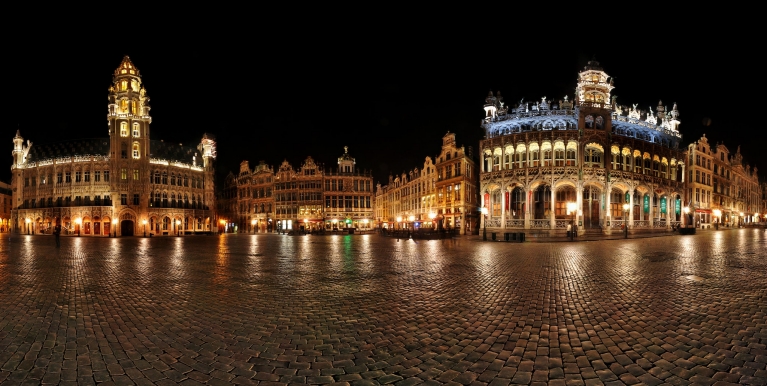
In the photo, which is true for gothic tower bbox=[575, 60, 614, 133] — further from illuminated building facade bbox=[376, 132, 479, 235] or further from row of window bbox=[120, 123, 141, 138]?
row of window bbox=[120, 123, 141, 138]

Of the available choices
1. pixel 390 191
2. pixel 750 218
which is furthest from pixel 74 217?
pixel 750 218

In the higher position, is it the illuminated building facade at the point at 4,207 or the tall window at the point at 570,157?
the tall window at the point at 570,157

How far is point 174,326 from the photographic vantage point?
725 cm

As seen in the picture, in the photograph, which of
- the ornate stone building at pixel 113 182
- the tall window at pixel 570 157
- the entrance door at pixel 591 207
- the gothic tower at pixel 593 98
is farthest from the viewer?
the ornate stone building at pixel 113 182

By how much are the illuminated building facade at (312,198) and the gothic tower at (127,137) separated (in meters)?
19.3

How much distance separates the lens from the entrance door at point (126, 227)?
225ft

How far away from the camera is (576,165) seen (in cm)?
4653

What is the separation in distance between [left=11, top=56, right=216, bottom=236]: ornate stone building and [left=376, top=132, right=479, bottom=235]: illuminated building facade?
41.5m

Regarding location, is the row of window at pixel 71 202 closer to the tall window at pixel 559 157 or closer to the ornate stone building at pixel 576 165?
the ornate stone building at pixel 576 165

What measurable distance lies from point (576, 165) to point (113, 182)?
234 feet

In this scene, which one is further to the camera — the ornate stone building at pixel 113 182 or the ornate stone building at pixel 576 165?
the ornate stone building at pixel 113 182

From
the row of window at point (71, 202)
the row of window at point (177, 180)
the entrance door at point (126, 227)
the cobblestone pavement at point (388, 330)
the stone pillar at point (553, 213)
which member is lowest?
the entrance door at point (126, 227)

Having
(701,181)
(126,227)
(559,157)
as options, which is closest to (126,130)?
(126,227)

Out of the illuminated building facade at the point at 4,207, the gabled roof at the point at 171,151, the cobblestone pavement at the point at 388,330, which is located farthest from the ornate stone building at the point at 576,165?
the illuminated building facade at the point at 4,207
